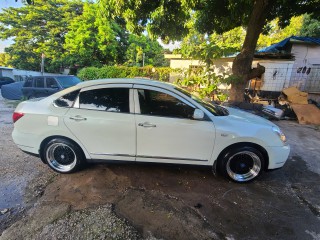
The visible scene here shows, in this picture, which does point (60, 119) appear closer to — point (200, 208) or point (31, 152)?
point (31, 152)

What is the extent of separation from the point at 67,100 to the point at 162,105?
1.59m

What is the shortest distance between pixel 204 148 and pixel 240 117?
0.85m

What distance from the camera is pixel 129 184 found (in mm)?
3178

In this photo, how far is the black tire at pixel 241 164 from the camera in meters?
3.12

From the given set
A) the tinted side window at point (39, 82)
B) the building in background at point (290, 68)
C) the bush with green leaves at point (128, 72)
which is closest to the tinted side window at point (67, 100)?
the tinted side window at point (39, 82)

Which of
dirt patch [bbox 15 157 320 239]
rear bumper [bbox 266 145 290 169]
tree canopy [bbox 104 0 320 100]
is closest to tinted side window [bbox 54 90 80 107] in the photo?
dirt patch [bbox 15 157 320 239]

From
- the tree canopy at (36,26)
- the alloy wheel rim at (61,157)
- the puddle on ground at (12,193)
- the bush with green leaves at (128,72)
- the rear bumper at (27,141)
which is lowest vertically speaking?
the puddle on ground at (12,193)

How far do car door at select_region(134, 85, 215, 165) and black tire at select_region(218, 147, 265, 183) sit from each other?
316mm

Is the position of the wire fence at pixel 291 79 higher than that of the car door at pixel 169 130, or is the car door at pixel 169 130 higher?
the wire fence at pixel 291 79

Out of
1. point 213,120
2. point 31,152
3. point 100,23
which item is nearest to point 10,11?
point 100,23

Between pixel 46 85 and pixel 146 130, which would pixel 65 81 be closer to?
pixel 46 85

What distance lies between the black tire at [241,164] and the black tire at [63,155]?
242 centimetres

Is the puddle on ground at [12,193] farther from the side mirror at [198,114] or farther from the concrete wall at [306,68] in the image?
the concrete wall at [306,68]

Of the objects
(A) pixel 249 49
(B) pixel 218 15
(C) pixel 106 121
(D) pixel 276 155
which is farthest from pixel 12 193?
(B) pixel 218 15
